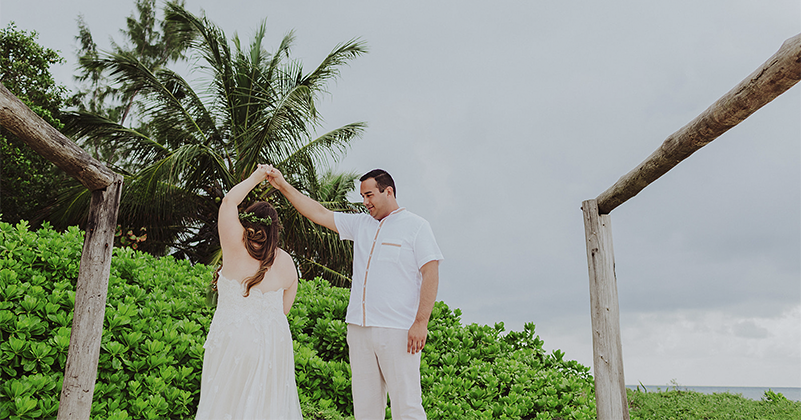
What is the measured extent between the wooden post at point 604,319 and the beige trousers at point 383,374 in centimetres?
180

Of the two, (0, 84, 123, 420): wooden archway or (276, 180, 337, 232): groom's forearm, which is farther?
(276, 180, 337, 232): groom's forearm

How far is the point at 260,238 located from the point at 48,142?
168cm

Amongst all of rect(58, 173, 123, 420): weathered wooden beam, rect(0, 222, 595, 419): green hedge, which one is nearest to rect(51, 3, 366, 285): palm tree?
rect(0, 222, 595, 419): green hedge

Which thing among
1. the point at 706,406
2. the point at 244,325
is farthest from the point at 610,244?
the point at 706,406

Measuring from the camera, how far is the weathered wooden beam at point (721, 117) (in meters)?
2.90

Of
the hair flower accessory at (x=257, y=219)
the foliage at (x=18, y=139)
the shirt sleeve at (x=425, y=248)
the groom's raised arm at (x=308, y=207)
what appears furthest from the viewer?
the foliage at (x=18, y=139)

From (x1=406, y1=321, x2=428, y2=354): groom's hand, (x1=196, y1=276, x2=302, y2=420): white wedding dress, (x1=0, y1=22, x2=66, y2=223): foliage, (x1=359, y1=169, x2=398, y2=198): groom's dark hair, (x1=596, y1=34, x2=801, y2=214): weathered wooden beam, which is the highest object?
(x1=0, y1=22, x2=66, y2=223): foliage

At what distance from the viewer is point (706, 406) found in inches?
301

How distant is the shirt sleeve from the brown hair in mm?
1015

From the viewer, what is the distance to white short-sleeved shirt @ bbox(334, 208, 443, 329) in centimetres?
364

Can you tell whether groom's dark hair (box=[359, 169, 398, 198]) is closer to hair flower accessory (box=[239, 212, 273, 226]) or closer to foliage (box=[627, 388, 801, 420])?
hair flower accessory (box=[239, 212, 273, 226])

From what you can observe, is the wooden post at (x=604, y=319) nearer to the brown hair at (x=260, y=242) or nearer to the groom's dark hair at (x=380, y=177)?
the groom's dark hair at (x=380, y=177)

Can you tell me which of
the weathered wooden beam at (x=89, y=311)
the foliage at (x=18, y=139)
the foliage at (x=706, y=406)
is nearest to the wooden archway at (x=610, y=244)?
the foliage at (x=706, y=406)

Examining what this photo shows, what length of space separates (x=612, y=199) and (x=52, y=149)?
14.6 feet
